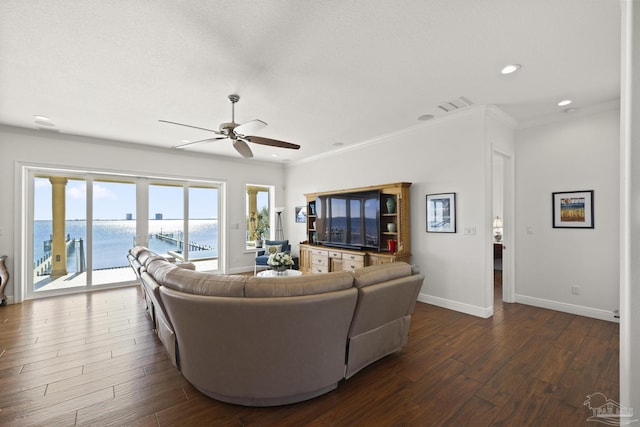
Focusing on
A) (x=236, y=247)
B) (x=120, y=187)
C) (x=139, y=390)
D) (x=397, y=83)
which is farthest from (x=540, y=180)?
(x=120, y=187)

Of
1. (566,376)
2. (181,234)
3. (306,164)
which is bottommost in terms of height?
(566,376)

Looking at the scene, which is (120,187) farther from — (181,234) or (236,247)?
(236,247)

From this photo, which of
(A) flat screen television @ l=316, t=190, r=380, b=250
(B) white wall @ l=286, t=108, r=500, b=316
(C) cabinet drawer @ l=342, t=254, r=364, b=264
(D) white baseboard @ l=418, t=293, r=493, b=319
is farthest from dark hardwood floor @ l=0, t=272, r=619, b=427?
(A) flat screen television @ l=316, t=190, r=380, b=250

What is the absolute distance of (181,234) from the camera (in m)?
6.29

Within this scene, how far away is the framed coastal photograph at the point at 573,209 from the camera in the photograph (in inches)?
148

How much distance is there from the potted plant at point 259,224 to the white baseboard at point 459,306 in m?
4.29

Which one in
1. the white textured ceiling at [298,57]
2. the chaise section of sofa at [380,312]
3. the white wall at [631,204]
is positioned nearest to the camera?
the white wall at [631,204]

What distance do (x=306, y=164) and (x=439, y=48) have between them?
4793mm

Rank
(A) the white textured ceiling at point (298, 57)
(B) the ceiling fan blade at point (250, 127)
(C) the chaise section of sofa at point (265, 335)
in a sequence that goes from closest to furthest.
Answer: (C) the chaise section of sofa at point (265, 335) < (A) the white textured ceiling at point (298, 57) < (B) the ceiling fan blade at point (250, 127)

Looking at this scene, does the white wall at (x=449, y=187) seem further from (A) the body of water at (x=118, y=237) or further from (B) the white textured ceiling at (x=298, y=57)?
(A) the body of water at (x=118, y=237)

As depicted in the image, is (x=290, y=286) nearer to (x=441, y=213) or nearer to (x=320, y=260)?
(x=441, y=213)

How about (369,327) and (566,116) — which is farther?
(566,116)

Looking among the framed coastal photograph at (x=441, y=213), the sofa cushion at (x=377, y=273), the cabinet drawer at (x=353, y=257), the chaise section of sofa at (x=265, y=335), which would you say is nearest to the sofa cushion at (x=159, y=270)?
the chaise section of sofa at (x=265, y=335)

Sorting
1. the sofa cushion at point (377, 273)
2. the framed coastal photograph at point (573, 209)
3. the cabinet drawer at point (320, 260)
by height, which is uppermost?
the framed coastal photograph at point (573, 209)
